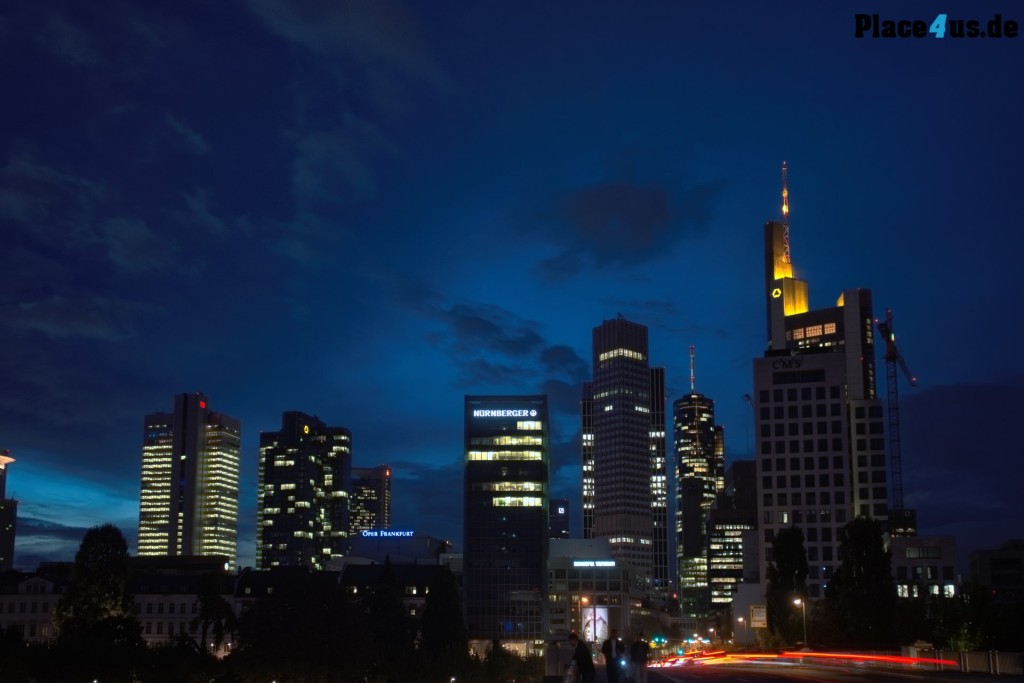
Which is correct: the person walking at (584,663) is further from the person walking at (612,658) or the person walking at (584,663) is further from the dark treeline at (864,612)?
the dark treeline at (864,612)

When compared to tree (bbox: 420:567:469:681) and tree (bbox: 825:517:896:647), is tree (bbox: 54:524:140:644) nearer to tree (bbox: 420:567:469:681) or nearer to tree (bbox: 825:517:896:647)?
tree (bbox: 420:567:469:681)

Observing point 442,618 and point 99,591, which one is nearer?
point 99,591

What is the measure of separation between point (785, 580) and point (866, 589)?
2537 cm

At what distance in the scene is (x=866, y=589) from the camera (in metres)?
117

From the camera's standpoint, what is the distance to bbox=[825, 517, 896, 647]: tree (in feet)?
379

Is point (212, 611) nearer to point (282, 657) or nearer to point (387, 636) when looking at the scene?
point (387, 636)

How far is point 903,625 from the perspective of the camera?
113562 mm

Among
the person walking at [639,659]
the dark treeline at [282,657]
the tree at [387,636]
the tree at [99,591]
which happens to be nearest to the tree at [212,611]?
the tree at [387,636]

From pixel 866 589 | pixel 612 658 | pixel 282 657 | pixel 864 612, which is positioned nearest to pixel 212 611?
pixel 864 612

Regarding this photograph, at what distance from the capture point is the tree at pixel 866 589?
115562 mm

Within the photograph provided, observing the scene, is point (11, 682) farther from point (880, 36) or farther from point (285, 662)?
point (880, 36)

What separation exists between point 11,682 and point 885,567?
8591 centimetres

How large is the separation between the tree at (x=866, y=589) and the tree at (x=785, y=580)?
734 inches

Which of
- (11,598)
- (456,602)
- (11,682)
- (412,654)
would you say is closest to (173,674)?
(11,682)
